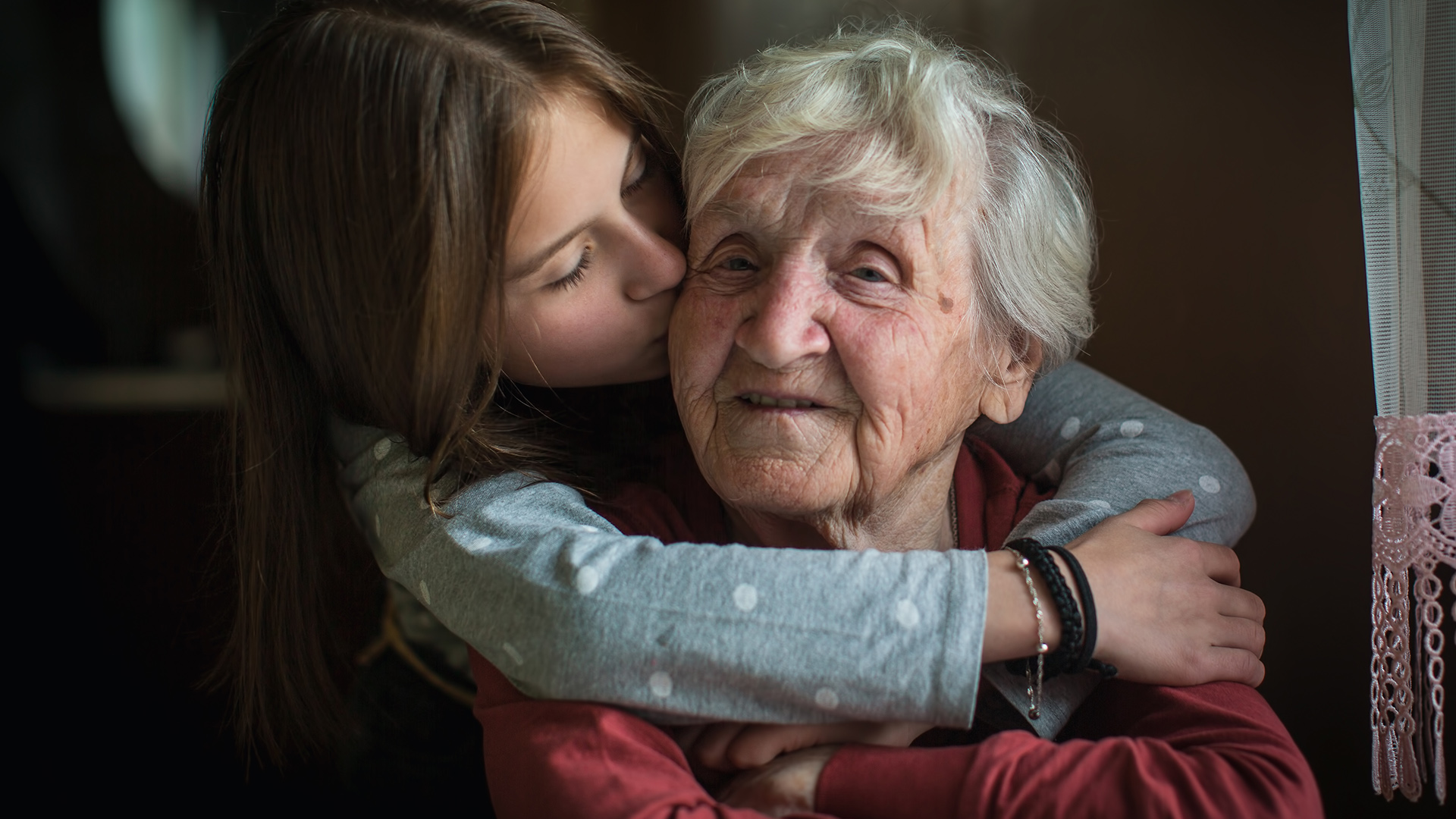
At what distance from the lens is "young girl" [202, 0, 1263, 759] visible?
0.94m

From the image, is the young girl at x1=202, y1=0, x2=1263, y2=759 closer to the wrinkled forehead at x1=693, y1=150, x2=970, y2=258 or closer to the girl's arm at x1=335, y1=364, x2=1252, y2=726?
the girl's arm at x1=335, y1=364, x2=1252, y2=726

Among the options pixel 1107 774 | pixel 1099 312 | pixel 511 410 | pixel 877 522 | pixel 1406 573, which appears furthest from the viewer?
pixel 1099 312

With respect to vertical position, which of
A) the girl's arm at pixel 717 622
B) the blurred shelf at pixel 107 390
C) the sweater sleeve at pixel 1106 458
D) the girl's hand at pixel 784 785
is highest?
the sweater sleeve at pixel 1106 458

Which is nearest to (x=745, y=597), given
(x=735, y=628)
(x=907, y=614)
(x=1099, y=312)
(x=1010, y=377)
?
(x=735, y=628)

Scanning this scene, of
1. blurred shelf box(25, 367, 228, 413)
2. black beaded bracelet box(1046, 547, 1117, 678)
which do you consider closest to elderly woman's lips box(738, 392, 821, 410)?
black beaded bracelet box(1046, 547, 1117, 678)

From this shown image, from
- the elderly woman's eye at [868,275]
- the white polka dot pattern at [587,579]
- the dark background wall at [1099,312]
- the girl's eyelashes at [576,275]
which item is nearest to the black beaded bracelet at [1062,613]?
the elderly woman's eye at [868,275]

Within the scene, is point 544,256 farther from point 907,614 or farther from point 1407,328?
point 1407,328

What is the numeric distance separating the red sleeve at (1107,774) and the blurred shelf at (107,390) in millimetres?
1539

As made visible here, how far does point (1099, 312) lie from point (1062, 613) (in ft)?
3.21

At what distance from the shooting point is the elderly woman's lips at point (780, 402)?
1.13m

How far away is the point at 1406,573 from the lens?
3.31ft

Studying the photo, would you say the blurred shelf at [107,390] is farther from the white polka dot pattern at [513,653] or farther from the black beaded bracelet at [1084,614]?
the black beaded bracelet at [1084,614]

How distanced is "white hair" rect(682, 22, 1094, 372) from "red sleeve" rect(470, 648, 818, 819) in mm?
667

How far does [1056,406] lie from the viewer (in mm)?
1483
